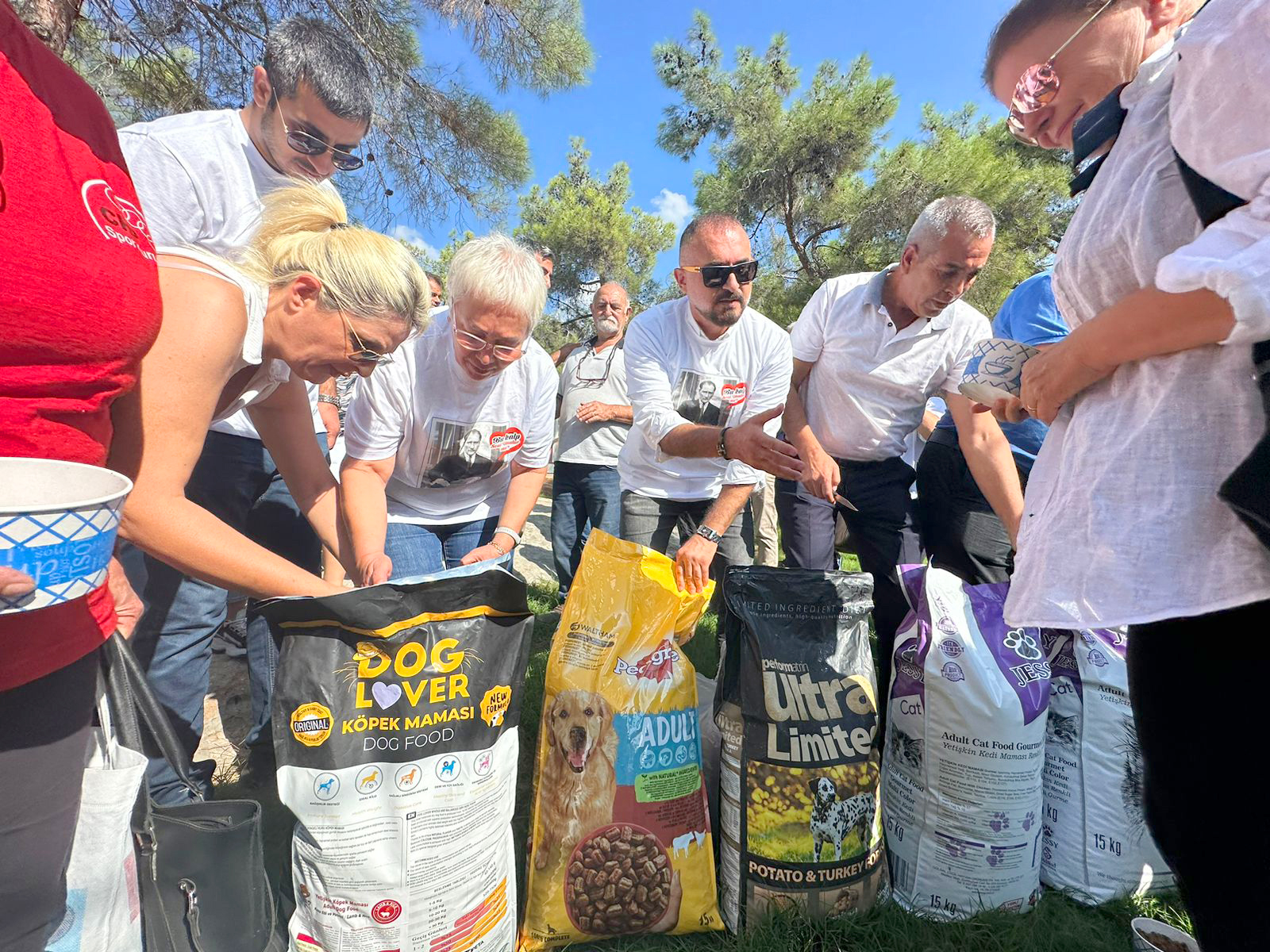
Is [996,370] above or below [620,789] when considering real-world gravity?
above

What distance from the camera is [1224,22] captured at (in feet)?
2.13

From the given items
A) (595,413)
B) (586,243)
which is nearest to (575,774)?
(595,413)

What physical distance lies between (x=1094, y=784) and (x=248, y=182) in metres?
2.91

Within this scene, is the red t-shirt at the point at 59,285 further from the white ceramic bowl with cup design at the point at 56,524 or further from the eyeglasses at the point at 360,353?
the eyeglasses at the point at 360,353

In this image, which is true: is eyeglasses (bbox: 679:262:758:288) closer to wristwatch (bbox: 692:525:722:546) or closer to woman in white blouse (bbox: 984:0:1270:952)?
wristwatch (bbox: 692:525:722:546)

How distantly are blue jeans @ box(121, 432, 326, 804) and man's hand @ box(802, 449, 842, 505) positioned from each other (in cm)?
155

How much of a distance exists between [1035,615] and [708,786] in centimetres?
119

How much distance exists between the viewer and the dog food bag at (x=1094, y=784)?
1.61 meters

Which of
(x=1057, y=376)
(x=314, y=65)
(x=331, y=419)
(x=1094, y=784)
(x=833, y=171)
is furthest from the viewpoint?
(x=833, y=171)

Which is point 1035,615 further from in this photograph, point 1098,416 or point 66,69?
point 66,69

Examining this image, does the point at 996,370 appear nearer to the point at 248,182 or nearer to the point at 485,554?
the point at 485,554

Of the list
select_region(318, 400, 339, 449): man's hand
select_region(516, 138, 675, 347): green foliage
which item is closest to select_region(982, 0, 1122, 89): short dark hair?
select_region(318, 400, 339, 449): man's hand

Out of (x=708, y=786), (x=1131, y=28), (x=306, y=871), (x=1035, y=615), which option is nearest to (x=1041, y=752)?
(x=708, y=786)

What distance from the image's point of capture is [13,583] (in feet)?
2.03
